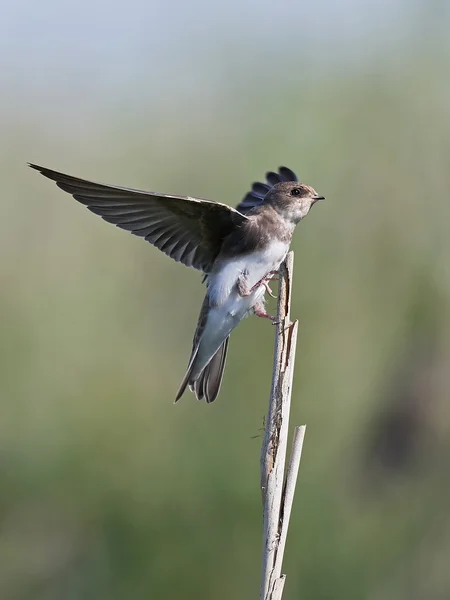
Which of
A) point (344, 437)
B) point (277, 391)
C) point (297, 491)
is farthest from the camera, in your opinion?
point (344, 437)

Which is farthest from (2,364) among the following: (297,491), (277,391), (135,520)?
(277,391)

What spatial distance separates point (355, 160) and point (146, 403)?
62.7 inches

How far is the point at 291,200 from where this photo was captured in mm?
3096

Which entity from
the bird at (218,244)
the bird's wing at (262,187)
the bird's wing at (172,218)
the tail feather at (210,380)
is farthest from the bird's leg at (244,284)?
the bird's wing at (262,187)

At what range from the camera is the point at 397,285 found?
14.6 feet

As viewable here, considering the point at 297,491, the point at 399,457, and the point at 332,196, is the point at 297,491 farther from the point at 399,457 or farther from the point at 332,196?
the point at 332,196

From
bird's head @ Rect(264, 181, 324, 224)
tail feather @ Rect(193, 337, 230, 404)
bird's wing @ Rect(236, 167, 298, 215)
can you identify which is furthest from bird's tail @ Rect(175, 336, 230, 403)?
bird's wing @ Rect(236, 167, 298, 215)

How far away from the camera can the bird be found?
287cm

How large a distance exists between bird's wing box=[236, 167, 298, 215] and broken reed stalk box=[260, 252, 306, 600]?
5.18ft

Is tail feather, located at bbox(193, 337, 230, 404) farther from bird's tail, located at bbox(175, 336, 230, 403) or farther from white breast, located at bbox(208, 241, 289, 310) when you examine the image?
white breast, located at bbox(208, 241, 289, 310)

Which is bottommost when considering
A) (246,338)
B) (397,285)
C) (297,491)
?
(297,491)

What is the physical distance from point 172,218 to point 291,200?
1.44 feet

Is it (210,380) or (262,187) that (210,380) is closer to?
(210,380)

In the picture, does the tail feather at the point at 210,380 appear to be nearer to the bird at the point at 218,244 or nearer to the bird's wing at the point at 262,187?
the bird at the point at 218,244
